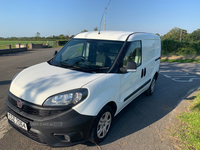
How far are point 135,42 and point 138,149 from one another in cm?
229

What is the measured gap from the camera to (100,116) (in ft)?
8.30

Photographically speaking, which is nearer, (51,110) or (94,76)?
(51,110)

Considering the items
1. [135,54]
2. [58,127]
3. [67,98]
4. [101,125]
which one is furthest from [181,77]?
[58,127]

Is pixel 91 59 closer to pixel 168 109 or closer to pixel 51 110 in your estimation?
pixel 51 110

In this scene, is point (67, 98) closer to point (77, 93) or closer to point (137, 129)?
point (77, 93)

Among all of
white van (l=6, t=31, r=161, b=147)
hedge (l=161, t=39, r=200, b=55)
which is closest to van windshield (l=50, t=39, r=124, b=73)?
white van (l=6, t=31, r=161, b=147)

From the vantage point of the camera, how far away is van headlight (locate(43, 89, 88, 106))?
2.23m

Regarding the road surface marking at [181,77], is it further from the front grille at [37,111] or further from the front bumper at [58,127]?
the front grille at [37,111]

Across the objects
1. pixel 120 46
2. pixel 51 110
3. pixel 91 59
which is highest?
pixel 120 46

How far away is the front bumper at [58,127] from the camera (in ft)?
7.14

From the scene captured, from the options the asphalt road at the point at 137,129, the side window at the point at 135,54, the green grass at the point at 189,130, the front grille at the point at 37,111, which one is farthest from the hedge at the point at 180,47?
the front grille at the point at 37,111

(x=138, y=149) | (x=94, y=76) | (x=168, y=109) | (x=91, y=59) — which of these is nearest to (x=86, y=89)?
(x=94, y=76)

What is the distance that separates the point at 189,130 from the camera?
3.24 metres

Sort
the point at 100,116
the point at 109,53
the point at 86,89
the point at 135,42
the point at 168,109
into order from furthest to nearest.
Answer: the point at 168,109
the point at 135,42
the point at 109,53
the point at 100,116
the point at 86,89
